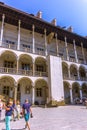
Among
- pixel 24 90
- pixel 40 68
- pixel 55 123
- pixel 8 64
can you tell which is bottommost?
pixel 55 123

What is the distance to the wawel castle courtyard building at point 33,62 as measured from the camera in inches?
871

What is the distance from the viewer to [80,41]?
1278 inches

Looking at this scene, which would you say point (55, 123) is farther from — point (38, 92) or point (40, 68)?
point (40, 68)

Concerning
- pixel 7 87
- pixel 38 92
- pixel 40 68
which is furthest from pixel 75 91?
pixel 7 87

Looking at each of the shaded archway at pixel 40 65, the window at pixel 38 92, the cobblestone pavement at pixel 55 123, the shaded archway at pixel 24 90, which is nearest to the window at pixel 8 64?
the shaded archway at pixel 24 90

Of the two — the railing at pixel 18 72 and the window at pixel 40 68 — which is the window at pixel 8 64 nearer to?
the railing at pixel 18 72

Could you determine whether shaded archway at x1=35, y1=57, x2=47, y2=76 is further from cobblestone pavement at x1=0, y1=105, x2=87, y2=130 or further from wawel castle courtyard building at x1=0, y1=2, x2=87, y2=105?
cobblestone pavement at x1=0, y1=105, x2=87, y2=130

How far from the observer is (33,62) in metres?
23.6

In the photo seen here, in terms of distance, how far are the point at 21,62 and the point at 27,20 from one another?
7.55m

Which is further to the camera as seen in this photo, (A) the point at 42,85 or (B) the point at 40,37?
(B) the point at 40,37

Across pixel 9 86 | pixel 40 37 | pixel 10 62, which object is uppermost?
pixel 40 37

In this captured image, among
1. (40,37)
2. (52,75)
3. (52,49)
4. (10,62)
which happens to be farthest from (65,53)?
(10,62)

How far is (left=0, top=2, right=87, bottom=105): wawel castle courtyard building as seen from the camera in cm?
2212

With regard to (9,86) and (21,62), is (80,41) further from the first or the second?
(9,86)
